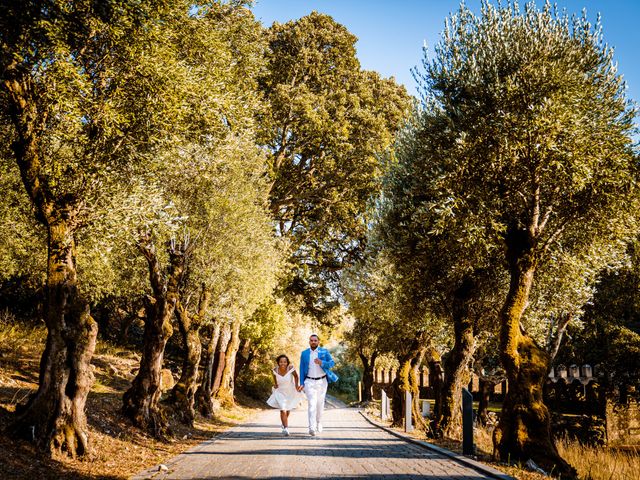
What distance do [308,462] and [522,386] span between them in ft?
17.1

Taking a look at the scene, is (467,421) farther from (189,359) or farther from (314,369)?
(189,359)

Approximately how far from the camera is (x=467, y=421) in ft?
39.5

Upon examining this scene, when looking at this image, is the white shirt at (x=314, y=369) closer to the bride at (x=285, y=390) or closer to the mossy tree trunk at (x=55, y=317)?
the bride at (x=285, y=390)

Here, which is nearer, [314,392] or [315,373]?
[314,392]

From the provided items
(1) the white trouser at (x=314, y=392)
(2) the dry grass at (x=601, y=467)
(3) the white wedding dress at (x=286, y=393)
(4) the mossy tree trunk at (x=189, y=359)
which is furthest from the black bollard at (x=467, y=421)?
(4) the mossy tree trunk at (x=189, y=359)

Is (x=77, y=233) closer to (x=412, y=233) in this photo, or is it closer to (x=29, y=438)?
(x=29, y=438)

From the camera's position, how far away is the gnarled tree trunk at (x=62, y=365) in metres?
9.50

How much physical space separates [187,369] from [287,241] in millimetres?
10608

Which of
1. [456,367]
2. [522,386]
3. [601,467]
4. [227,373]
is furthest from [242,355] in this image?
[601,467]

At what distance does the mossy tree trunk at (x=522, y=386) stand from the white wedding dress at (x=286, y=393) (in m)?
6.25

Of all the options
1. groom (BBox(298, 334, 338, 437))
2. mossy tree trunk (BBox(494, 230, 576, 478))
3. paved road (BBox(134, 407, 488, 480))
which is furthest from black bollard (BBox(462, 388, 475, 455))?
groom (BBox(298, 334, 338, 437))

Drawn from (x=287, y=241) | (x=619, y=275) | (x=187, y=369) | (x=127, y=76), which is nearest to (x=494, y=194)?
(x=127, y=76)

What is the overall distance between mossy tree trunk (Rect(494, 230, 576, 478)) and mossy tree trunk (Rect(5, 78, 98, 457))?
8764 millimetres

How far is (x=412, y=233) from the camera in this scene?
16.4 meters
